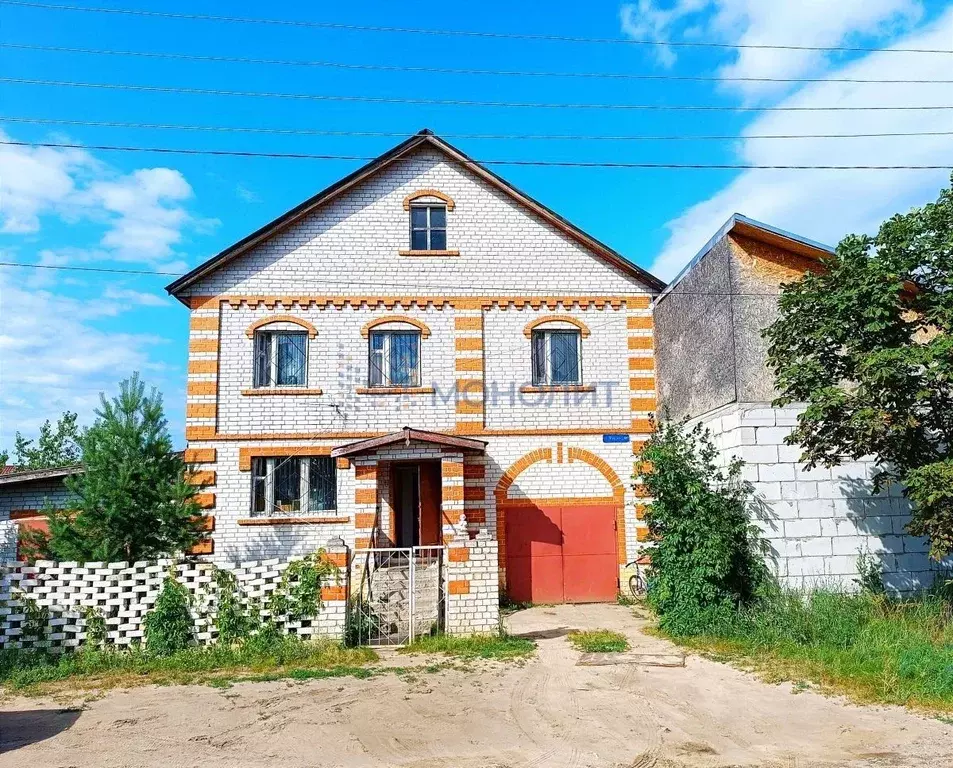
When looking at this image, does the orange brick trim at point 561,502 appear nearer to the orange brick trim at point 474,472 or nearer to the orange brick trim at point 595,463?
the orange brick trim at point 595,463

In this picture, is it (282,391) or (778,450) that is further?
(282,391)

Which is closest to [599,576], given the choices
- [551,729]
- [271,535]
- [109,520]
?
[271,535]

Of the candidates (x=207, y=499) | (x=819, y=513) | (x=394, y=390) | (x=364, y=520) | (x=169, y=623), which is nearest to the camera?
(x=169, y=623)

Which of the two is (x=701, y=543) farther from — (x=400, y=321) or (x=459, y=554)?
(x=400, y=321)

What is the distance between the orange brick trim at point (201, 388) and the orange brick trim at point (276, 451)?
1.30 metres

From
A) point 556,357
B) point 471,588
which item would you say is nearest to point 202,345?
point 556,357

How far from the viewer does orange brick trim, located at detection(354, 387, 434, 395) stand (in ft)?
47.3

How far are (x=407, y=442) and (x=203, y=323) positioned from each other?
5.01 meters

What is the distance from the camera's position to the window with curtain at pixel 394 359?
48.0ft

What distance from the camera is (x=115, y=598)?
9922mm

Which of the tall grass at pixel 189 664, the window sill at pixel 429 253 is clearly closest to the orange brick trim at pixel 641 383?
the window sill at pixel 429 253

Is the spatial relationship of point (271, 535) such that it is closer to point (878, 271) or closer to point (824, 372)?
point (824, 372)

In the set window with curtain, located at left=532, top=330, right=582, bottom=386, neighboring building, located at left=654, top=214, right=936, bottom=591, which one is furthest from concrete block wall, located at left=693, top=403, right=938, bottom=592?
window with curtain, located at left=532, top=330, right=582, bottom=386

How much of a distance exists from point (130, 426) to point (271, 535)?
3.90m
